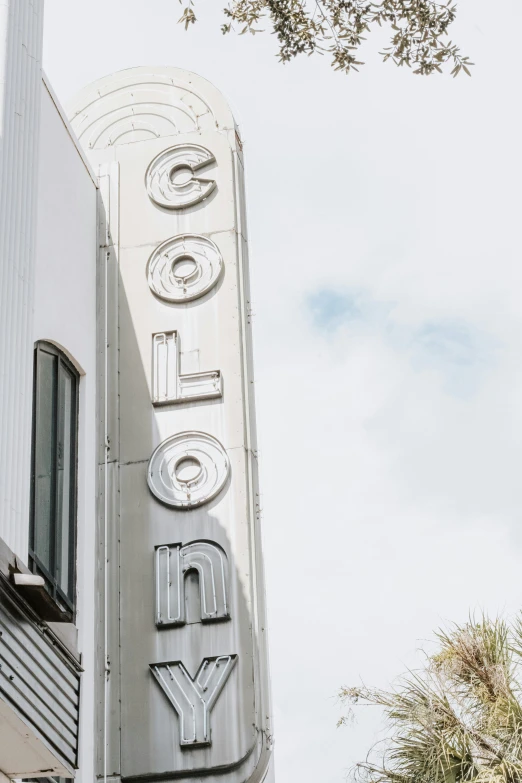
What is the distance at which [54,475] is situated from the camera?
44.6 ft

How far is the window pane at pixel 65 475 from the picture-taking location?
43.7 feet

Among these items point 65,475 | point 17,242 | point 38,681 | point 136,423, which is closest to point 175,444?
point 136,423

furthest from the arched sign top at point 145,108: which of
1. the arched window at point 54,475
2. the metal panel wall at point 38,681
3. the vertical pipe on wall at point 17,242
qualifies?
the metal panel wall at point 38,681

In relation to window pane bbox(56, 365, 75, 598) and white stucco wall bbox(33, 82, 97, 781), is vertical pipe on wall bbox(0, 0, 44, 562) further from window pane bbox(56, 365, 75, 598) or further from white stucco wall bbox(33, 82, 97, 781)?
window pane bbox(56, 365, 75, 598)

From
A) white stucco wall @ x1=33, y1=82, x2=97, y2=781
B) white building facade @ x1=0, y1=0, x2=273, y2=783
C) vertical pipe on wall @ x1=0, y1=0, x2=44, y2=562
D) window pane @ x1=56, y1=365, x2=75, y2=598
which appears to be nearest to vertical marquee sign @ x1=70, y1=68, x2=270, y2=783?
white building facade @ x1=0, y1=0, x2=273, y2=783

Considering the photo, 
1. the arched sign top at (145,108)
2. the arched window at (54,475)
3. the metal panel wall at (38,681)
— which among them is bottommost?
the metal panel wall at (38,681)

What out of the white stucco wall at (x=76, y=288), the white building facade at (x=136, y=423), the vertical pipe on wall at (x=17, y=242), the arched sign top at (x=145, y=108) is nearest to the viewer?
the vertical pipe on wall at (x=17, y=242)

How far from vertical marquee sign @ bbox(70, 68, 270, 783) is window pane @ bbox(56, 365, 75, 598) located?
58 cm

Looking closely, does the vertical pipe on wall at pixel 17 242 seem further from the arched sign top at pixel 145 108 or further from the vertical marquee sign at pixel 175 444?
the arched sign top at pixel 145 108

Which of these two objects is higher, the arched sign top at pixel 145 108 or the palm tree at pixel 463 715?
the arched sign top at pixel 145 108

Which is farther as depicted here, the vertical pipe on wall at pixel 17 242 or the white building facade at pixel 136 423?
the white building facade at pixel 136 423

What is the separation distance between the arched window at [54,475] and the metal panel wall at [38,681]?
270cm

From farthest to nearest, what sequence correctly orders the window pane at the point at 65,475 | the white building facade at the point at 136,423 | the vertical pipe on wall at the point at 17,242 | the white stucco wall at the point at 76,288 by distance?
the white stucco wall at the point at 76,288, the window pane at the point at 65,475, the white building facade at the point at 136,423, the vertical pipe on wall at the point at 17,242

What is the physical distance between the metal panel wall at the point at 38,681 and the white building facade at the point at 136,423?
0.08m
